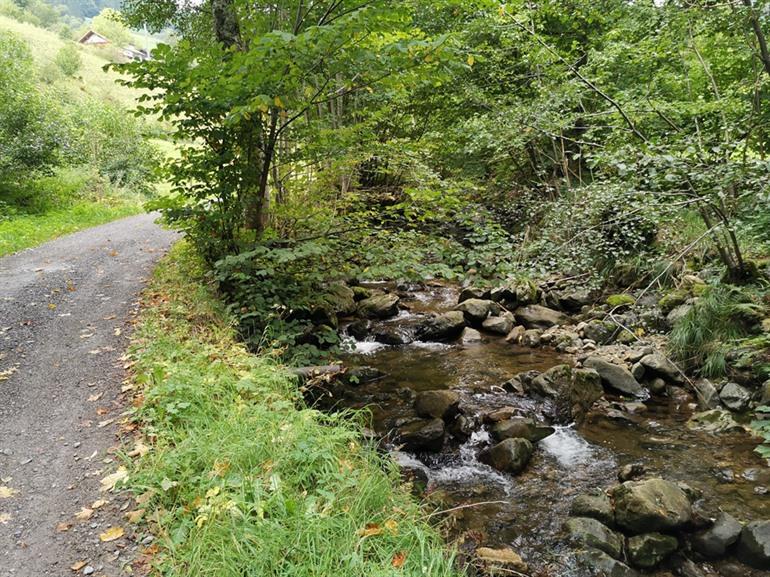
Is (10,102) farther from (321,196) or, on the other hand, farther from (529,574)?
(529,574)

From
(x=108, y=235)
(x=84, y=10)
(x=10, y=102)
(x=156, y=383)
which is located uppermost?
(x=84, y=10)

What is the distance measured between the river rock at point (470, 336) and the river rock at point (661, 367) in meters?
2.94

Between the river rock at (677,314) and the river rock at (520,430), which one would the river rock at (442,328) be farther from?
the river rock at (677,314)

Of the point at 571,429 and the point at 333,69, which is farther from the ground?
the point at 333,69

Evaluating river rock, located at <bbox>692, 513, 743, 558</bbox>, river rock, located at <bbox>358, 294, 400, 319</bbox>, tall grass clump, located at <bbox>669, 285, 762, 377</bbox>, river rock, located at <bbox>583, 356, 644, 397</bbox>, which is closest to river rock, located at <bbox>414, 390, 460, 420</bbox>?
river rock, located at <bbox>583, 356, 644, 397</bbox>

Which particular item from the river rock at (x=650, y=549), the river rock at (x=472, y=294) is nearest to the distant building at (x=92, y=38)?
the river rock at (x=472, y=294)

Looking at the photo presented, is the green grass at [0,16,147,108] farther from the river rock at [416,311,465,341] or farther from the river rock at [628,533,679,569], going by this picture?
the river rock at [628,533,679,569]

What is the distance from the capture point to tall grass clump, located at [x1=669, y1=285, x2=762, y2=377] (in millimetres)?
6883

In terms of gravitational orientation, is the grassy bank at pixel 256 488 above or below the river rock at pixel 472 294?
above

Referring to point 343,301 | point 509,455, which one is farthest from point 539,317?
point 509,455

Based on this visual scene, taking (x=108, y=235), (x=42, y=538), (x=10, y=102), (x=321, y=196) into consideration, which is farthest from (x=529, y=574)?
(x=10, y=102)

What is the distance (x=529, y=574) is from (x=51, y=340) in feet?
20.0

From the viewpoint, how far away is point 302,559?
2686 millimetres

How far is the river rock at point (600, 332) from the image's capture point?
874 cm
